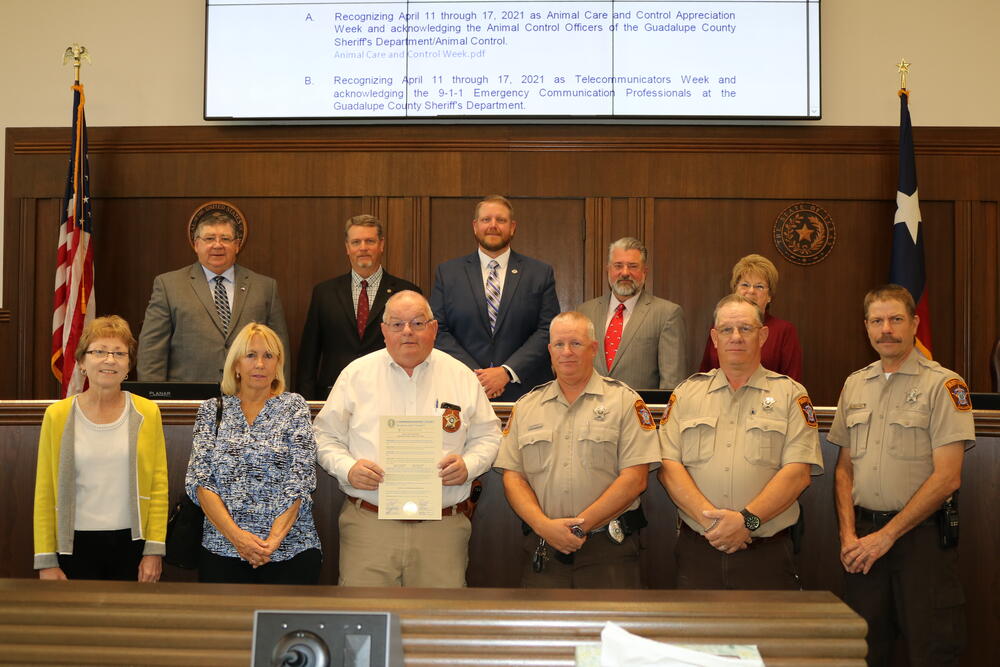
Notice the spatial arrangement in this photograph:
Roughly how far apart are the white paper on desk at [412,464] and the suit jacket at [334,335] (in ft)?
5.12

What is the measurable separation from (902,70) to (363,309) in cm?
381

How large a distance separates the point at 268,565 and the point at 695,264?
3845 millimetres

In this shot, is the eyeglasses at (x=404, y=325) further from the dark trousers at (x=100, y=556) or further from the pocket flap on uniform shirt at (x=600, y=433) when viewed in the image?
the dark trousers at (x=100, y=556)

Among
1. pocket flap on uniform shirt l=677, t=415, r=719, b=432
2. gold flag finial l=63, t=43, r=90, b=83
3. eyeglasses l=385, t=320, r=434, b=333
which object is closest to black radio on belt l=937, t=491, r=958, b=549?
pocket flap on uniform shirt l=677, t=415, r=719, b=432

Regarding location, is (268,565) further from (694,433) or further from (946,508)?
(946,508)

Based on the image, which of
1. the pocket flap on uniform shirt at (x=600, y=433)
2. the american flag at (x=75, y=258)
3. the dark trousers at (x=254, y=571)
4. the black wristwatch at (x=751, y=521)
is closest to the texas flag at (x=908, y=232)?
the black wristwatch at (x=751, y=521)

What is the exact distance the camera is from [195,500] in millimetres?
3139

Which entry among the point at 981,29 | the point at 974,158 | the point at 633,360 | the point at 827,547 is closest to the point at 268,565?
the point at 633,360

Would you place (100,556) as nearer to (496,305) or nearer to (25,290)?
(496,305)

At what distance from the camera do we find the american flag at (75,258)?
5562 millimetres

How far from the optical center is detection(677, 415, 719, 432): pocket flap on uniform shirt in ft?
10.4

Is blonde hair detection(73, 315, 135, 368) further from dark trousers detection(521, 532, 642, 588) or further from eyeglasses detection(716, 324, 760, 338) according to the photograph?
eyeglasses detection(716, 324, 760, 338)

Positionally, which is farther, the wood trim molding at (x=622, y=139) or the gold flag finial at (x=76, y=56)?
the wood trim molding at (x=622, y=139)

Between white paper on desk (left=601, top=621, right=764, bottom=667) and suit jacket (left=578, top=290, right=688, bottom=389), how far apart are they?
2.67 m
